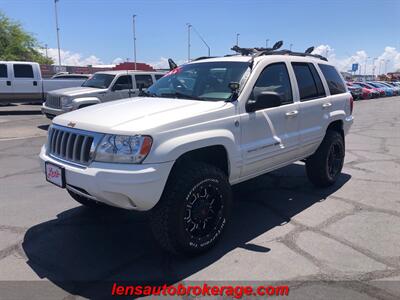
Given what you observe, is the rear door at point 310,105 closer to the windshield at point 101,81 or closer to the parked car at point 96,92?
the parked car at point 96,92

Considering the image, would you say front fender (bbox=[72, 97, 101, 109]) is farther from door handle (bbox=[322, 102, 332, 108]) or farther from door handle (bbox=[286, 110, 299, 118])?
door handle (bbox=[286, 110, 299, 118])

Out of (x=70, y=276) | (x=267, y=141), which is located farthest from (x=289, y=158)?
(x=70, y=276)

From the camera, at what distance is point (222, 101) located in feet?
13.0

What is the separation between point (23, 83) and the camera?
1652 cm

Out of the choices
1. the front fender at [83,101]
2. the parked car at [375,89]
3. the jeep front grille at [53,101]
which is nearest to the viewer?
the front fender at [83,101]

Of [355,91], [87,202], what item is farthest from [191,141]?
[355,91]

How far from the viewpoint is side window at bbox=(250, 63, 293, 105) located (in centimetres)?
433

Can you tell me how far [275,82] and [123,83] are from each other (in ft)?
28.6

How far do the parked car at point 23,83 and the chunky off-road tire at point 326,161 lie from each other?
1288cm

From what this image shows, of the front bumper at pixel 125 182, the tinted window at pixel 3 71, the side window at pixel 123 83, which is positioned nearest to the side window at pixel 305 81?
the front bumper at pixel 125 182

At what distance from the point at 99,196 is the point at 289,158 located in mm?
2582

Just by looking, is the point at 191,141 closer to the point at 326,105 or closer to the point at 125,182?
the point at 125,182

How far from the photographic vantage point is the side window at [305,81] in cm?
503

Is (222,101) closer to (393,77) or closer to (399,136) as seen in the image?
(399,136)
